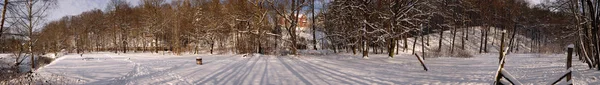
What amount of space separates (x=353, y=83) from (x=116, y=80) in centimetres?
683

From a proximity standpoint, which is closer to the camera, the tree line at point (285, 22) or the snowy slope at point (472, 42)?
the tree line at point (285, 22)

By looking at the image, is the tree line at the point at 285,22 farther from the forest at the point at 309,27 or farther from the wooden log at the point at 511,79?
the wooden log at the point at 511,79

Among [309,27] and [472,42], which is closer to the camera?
[309,27]

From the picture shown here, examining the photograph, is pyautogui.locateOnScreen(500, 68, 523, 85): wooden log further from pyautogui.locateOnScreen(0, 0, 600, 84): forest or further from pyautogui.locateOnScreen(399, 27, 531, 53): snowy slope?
pyautogui.locateOnScreen(399, 27, 531, 53): snowy slope

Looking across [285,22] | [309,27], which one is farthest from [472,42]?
[285,22]

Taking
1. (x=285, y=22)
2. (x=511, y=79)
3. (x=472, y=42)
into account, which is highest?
(x=285, y=22)

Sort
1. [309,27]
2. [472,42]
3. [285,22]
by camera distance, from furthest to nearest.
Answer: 1. [472,42]
2. [309,27]
3. [285,22]

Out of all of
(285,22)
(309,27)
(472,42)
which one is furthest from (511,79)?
(472,42)

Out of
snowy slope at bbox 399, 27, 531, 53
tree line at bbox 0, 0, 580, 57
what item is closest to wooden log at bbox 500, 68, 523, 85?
tree line at bbox 0, 0, 580, 57

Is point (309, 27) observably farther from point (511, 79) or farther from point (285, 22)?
point (511, 79)

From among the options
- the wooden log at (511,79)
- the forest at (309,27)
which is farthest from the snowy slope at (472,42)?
the wooden log at (511,79)

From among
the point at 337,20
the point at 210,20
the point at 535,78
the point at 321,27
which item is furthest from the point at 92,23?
the point at 535,78

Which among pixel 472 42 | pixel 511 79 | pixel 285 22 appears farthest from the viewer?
pixel 472 42

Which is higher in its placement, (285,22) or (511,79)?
(285,22)
